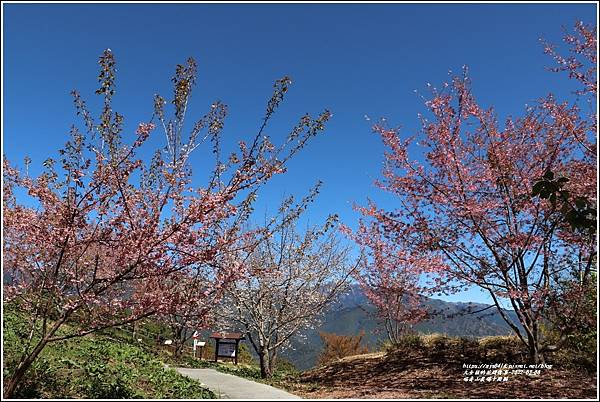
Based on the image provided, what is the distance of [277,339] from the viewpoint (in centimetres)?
1400

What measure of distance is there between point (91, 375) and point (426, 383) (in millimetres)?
6012

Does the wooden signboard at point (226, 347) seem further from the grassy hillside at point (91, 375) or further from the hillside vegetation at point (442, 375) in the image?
the grassy hillside at point (91, 375)

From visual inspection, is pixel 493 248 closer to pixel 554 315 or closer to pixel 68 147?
pixel 554 315

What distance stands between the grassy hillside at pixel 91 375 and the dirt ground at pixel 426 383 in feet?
8.65

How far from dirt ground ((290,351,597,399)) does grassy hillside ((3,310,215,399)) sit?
2636mm

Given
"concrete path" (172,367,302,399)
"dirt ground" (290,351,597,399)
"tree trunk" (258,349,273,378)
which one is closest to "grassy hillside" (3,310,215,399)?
"concrete path" (172,367,302,399)

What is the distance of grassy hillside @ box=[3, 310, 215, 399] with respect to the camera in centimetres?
603

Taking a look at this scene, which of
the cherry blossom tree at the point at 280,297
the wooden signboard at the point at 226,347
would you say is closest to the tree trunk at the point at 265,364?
the cherry blossom tree at the point at 280,297

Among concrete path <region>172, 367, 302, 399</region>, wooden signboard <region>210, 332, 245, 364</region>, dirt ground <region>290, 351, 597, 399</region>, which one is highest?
wooden signboard <region>210, 332, 245, 364</region>

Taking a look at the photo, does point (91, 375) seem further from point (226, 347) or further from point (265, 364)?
point (226, 347)

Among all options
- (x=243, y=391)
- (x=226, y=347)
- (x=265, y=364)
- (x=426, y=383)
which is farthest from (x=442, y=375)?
(x=226, y=347)

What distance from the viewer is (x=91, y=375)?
7.05 metres

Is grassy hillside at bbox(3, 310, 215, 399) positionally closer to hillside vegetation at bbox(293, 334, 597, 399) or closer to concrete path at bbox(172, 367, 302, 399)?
concrete path at bbox(172, 367, 302, 399)

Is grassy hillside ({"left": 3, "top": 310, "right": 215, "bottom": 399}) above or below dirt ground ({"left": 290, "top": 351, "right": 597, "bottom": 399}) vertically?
above
